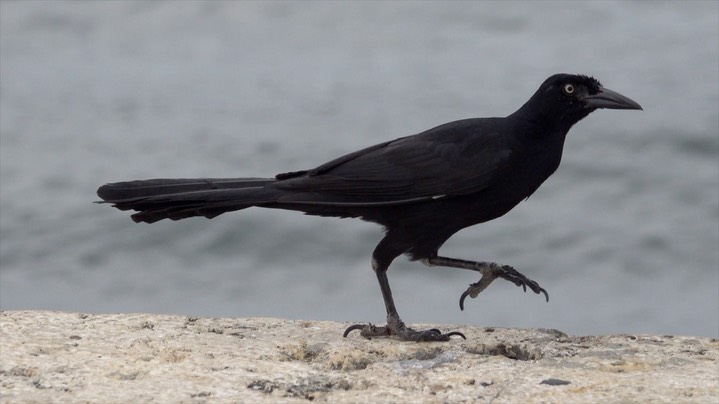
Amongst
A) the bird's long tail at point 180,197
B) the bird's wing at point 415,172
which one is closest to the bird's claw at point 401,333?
the bird's wing at point 415,172

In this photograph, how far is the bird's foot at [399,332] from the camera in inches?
232

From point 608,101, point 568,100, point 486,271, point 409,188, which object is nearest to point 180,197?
point 409,188

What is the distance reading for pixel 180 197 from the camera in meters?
6.05

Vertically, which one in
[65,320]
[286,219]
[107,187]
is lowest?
[65,320]

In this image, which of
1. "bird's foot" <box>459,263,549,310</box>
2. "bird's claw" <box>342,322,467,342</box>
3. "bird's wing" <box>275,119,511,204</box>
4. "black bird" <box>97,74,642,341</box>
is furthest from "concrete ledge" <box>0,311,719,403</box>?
"bird's wing" <box>275,119,511,204</box>

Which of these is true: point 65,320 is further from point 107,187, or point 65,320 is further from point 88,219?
point 88,219

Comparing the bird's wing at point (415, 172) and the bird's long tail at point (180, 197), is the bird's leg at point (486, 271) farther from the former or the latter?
the bird's long tail at point (180, 197)

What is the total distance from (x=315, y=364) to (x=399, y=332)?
910 mm

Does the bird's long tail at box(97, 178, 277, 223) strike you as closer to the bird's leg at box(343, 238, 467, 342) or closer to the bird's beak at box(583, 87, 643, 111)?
the bird's leg at box(343, 238, 467, 342)

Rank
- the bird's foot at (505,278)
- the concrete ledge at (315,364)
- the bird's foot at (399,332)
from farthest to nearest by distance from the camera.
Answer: the bird's foot at (505,278) < the bird's foot at (399,332) < the concrete ledge at (315,364)

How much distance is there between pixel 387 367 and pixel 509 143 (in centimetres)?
157

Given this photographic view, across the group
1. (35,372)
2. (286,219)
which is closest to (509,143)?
(35,372)

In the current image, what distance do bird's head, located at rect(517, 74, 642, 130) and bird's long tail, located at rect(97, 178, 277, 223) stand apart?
1.40 m

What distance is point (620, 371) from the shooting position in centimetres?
506
